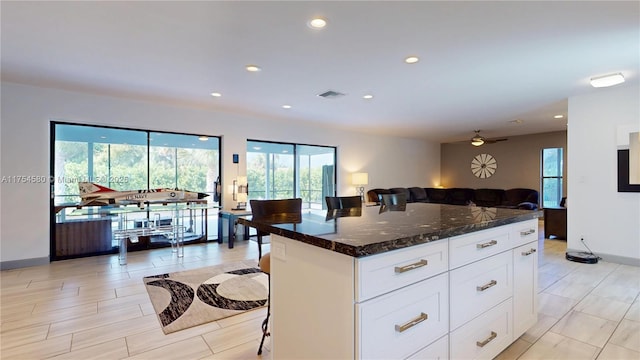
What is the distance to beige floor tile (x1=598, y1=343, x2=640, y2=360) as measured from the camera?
2.02m

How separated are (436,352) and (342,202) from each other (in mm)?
1834

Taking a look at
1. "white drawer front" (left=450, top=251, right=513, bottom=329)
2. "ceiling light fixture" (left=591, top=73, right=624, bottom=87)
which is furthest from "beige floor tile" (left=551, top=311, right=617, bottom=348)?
"ceiling light fixture" (left=591, top=73, right=624, bottom=87)

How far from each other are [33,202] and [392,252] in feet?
16.9

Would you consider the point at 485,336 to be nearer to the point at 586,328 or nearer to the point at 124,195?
the point at 586,328

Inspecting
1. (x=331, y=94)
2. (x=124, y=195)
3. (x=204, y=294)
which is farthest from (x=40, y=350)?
(x=331, y=94)

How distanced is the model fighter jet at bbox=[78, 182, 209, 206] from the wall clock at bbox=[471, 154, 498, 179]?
8.35m

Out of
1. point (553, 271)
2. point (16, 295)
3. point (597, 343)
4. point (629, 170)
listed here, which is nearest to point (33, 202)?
point (16, 295)

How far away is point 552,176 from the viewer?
8.02 meters

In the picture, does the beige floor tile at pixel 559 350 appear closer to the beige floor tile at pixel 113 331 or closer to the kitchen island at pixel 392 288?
the kitchen island at pixel 392 288

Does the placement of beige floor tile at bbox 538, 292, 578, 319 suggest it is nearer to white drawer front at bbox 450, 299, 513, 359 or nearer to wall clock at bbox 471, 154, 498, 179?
white drawer front at bbox 450, 299, 513, 359

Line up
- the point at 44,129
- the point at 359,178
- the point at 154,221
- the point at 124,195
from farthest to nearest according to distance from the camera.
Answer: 1. the point at 359,178
2. the point at 154,221
3. the point at 124,195
4. the point at 44,129

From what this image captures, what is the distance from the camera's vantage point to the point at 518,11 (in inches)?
86.0

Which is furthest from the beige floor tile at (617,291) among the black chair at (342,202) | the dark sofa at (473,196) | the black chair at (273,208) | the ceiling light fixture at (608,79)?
the dark sofa at (473,196)

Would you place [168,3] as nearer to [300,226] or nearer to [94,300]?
[300,226]
